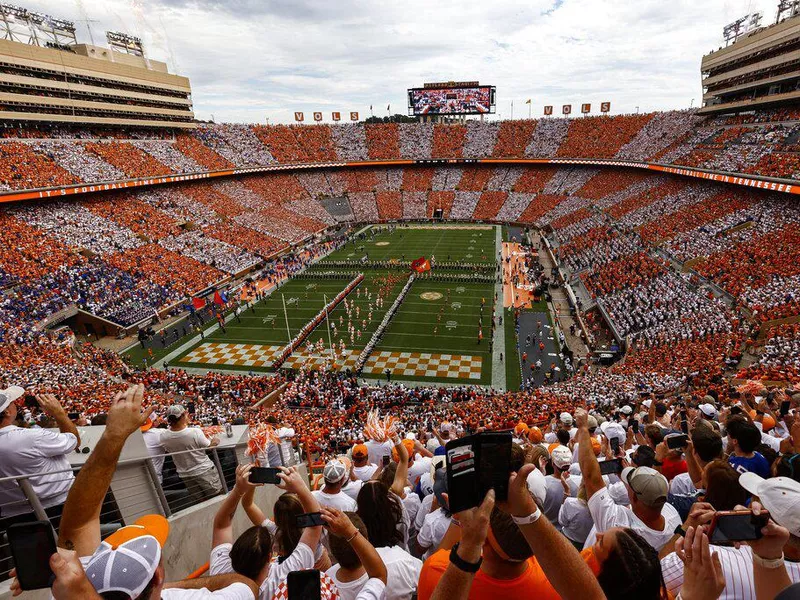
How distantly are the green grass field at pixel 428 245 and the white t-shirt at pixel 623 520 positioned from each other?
131ft

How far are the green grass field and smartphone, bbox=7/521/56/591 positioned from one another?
4187cm

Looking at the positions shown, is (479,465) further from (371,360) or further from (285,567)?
(371,360)

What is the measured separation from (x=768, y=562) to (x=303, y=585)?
242 centimetres

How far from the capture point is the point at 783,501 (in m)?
2.32

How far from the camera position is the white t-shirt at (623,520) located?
3.42 m

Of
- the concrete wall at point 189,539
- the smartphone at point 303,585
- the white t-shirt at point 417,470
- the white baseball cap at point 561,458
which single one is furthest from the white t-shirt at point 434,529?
the concrete wall at point 189,539

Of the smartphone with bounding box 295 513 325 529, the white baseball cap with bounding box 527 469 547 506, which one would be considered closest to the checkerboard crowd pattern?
the white baseball cap with bounding box 527 469 547 506

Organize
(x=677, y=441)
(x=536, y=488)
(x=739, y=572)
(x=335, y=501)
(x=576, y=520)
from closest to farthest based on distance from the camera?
(x=739, y=572) < (x=536, y=488) < (x=576, y=520) < (x=335, y=501) < (x=677, y=441)

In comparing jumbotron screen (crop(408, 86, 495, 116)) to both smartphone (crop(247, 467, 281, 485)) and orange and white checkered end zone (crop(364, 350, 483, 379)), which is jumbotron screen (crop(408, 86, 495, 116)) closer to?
orange and white checkered end zone (crop(364, 350, 483, 379))

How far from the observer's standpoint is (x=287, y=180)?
66125mm

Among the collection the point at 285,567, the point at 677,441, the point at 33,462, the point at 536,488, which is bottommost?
the point at 677,441

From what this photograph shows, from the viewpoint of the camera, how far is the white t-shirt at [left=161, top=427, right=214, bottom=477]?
6.02 metres

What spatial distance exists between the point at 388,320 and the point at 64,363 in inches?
706

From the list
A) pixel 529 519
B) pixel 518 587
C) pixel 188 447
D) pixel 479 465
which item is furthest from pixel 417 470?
pixel 479 465
